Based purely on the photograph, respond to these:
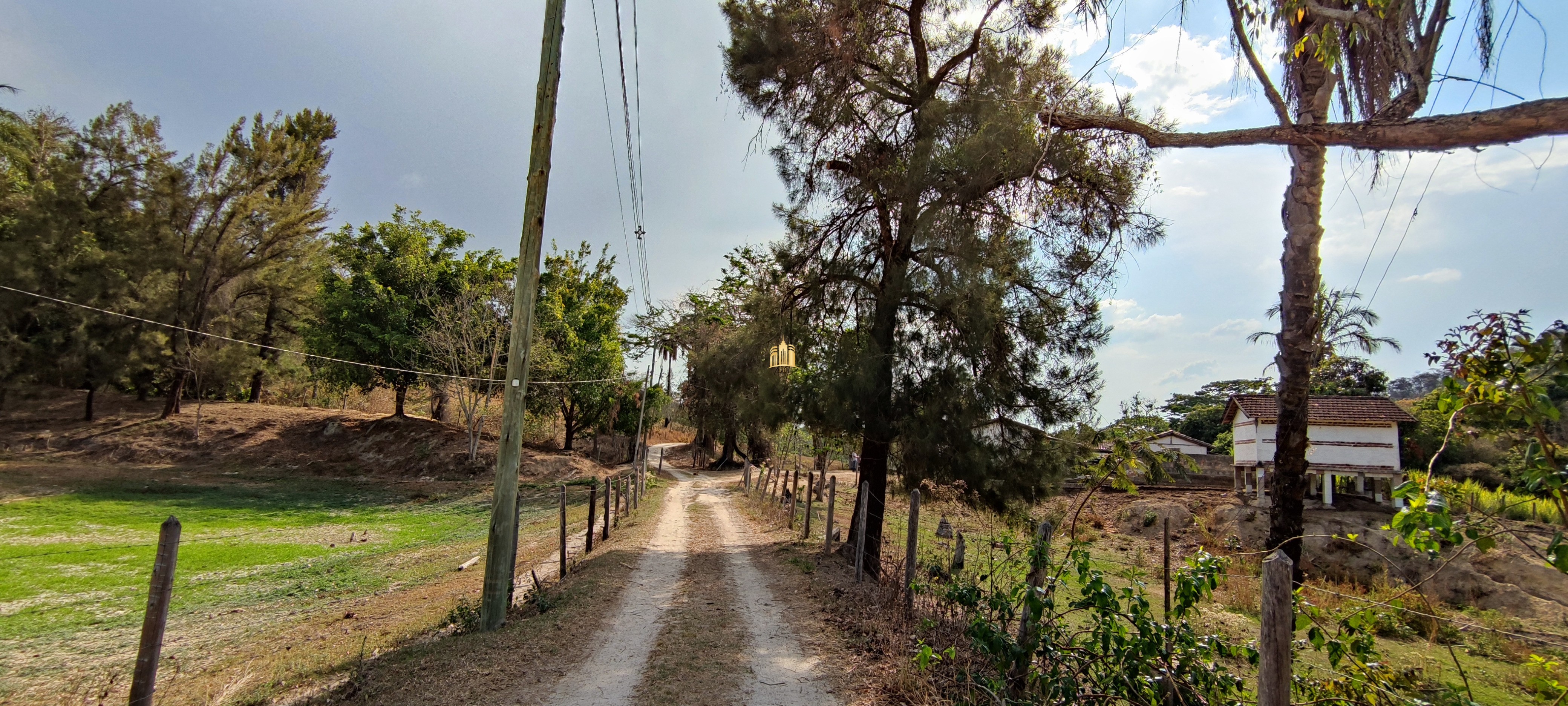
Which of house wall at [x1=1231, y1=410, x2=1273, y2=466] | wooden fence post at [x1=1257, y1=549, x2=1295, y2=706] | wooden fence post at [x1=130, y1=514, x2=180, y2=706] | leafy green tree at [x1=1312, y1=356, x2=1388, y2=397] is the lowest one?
wooden fence post at [x1=130, y1=514, x2=180, y2=706]

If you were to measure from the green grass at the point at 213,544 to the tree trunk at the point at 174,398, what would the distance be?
1013cm

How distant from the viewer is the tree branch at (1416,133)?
1.97 meters

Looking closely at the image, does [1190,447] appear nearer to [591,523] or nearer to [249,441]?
[591,523]

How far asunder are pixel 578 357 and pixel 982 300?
85.9ft

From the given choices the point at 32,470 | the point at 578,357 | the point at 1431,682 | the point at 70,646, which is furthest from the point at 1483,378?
the point at 32,470

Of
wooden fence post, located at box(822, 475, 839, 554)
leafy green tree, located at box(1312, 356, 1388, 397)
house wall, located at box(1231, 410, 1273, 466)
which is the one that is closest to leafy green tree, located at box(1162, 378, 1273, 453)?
leafy green tree, located at box(1312, 356, 1388, 397)

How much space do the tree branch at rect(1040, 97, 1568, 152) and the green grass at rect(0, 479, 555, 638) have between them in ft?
41.2

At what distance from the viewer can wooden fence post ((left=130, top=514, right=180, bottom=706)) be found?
4098 mm

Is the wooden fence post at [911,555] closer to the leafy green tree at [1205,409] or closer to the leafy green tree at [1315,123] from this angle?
the leafy green tree at [1315,123]

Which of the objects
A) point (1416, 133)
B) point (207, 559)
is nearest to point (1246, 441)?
point (1416, 133)

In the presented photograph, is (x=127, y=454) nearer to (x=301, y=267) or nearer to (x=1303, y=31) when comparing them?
(x=301, y=267)

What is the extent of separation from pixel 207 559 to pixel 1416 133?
58.3 ft

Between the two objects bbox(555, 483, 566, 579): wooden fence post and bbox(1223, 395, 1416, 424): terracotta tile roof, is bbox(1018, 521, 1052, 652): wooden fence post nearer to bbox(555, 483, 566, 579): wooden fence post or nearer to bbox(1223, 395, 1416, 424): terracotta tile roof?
bbox(555, 483, 566, 579): wooden fence post

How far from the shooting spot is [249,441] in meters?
30.8
